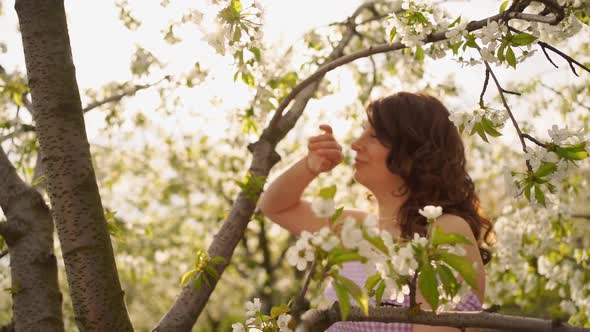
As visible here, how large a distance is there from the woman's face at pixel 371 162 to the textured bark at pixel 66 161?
3.81ft

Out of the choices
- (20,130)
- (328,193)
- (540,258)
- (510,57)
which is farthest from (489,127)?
(540,258)

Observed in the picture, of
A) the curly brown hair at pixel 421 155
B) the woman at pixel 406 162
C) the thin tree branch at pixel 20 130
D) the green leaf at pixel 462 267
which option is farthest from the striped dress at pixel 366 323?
the thin tree branch at pixel 20 130

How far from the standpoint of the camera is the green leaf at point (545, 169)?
146 centimetres

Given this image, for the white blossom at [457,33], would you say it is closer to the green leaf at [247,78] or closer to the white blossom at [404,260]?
the white blossom at [404,260]

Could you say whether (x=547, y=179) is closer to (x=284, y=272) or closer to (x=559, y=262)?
(x=559, y=262)

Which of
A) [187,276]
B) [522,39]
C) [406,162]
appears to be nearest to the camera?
[522,39]

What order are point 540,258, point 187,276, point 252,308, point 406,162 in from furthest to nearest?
1. point 540,258
2. point 406,162
3. point 187,276
4. point 252,308

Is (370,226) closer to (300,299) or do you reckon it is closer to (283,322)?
(300,299)

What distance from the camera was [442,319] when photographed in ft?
3.81

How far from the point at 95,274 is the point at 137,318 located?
19259 millimetres

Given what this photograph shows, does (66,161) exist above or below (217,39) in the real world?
below

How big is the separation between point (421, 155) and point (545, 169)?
995mm

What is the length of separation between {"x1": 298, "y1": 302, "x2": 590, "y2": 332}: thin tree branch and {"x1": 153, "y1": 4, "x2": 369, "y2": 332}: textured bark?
982 millimetres

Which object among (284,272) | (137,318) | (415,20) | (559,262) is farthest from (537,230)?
(137,318)
